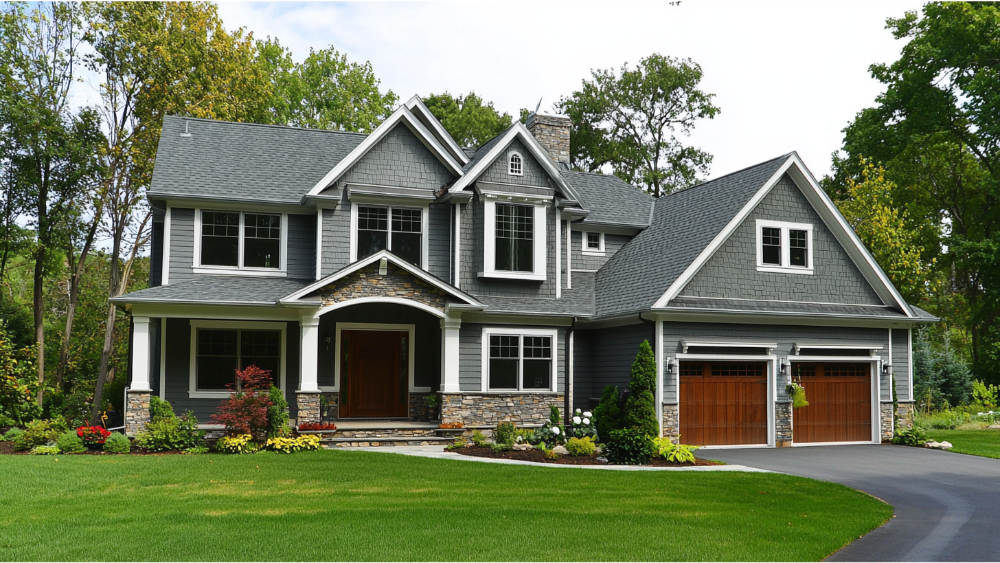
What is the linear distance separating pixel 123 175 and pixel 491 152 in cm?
1422

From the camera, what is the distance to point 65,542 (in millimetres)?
7832

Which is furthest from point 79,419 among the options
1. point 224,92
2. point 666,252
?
point 666,252

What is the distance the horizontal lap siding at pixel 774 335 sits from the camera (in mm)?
17750

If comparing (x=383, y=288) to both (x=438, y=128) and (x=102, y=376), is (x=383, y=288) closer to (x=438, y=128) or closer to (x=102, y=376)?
(x=438, y=128)

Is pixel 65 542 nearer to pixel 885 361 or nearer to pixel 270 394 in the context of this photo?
pixel 270 394

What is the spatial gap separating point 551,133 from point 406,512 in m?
16.0

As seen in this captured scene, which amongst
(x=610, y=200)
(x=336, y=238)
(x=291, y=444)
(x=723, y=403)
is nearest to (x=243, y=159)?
(x=336, y=238)

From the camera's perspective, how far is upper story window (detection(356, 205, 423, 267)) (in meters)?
19.1

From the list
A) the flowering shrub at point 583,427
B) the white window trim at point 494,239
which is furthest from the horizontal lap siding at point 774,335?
the white window trim at point 494,239

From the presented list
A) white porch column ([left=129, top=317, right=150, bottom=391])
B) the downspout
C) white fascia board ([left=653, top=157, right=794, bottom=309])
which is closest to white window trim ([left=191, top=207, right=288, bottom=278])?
white porch column ([left=129, top=317, right=150, bottom=391])

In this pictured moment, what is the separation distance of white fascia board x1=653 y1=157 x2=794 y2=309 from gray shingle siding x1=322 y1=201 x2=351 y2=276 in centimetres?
713

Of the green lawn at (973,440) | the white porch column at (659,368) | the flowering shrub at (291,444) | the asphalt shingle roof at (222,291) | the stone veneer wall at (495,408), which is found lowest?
the green lawn at (973,440)

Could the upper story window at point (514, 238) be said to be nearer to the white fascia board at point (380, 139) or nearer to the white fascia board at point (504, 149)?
the white fascia board at point (504, 149)

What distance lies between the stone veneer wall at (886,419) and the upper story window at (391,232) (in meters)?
11.8
